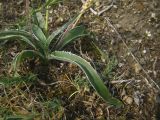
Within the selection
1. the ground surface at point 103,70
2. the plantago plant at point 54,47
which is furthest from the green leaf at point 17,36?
the ground surface at point 103,70

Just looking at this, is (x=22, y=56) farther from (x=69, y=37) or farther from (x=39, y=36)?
(x=69, y=37)

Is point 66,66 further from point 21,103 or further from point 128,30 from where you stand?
point 128,30

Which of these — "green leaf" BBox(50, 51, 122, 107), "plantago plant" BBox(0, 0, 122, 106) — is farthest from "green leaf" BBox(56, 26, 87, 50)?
"green leaf" BBox(50, 51, 122, 107)

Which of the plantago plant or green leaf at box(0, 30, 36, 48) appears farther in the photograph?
green leaf at box(0, 30, 36, 48)

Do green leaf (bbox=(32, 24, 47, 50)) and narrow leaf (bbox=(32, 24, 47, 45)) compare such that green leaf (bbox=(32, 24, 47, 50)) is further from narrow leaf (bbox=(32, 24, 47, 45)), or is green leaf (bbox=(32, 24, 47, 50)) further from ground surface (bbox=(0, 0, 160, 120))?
ground surface (bbox=(0, 0, 160, 120))

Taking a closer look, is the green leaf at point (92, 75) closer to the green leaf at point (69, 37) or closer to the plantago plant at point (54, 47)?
the plantago plant at point (54, 47)

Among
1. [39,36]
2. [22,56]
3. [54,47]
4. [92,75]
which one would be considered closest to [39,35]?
[39,36]
